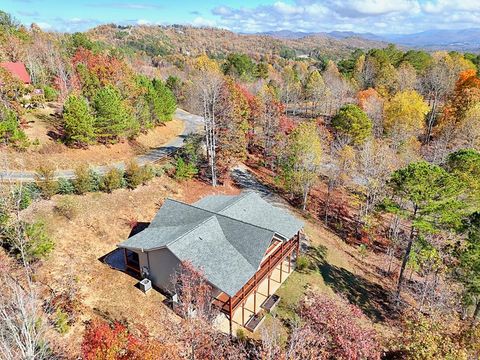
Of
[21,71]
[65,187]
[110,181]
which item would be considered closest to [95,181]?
[110,181]

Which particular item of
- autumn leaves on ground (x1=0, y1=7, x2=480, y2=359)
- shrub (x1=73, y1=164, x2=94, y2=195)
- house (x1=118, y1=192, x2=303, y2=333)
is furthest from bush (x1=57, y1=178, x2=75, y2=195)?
house (x1=118, y1=192, x2=303, y2=333)

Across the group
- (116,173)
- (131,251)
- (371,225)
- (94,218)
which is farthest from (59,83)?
(371,225)

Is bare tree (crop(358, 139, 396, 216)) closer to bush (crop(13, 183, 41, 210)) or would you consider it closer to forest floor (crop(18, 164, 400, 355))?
forest floor (crop(18, 164, 400, 355))

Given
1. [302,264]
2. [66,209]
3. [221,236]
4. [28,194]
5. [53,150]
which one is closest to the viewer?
[221,236]

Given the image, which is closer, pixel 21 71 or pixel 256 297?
pixel 256 297

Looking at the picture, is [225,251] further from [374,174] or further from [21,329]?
[374,174]

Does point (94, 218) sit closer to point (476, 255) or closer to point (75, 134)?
point (75, 134)
